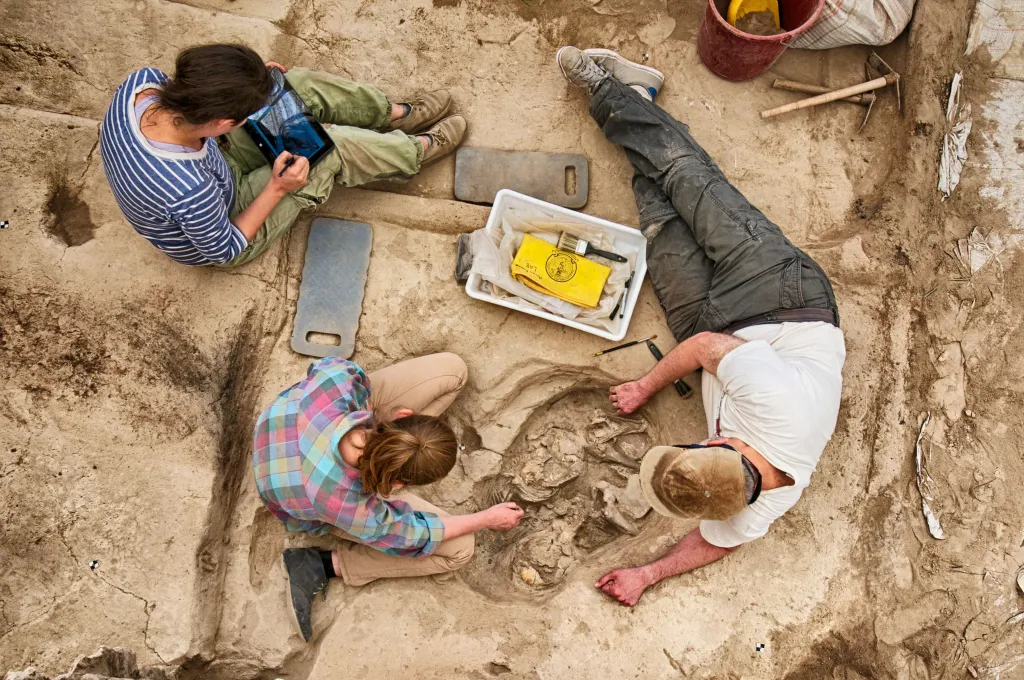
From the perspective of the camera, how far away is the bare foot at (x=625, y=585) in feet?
10.0

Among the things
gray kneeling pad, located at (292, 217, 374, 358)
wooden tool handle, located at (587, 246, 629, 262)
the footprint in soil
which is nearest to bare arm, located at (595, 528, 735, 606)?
the footprint in soil

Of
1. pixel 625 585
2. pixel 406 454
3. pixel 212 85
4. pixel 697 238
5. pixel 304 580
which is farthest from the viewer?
pixel 697 238

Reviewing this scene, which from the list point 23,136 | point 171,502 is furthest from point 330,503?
point 23,136

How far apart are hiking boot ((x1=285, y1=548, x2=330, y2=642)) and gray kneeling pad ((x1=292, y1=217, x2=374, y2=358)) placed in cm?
97

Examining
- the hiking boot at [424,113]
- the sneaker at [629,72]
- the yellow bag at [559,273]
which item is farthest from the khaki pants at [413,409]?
the sneaker at [629,72]

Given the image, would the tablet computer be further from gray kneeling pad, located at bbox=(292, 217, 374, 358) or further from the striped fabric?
the striped fabric

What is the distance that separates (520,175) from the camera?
3.69 meters

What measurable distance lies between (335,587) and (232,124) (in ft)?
6.77

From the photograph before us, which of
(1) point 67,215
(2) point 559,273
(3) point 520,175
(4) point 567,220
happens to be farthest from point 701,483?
(1) point 67,215

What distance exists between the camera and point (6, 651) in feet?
8.21

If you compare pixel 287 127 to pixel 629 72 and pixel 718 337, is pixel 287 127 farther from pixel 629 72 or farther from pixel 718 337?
pixel 718 337

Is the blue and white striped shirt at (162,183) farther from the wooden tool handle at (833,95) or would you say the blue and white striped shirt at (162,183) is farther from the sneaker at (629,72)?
the wooden tool handle at (833,95)

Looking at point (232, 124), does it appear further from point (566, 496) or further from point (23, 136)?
point (566, 496)

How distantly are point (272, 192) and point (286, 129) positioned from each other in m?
0.34
